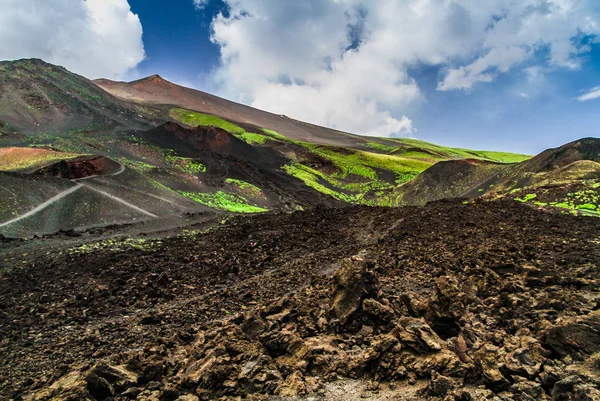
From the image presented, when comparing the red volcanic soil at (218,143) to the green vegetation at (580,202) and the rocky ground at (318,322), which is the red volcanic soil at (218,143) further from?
the green vegetation at (580,202)

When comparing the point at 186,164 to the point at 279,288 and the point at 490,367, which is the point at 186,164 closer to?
the point at 279,288

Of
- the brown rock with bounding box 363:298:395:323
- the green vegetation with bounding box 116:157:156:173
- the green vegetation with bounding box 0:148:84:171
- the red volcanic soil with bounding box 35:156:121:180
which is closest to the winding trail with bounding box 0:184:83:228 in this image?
the red volcanic soil with bounding box 35:156:121:180

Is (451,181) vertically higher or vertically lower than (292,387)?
higher

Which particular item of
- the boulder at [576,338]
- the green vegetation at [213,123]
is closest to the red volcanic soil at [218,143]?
the green vegetation at [213,123]

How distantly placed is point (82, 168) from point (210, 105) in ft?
319

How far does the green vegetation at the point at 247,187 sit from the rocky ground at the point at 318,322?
20.3 metres

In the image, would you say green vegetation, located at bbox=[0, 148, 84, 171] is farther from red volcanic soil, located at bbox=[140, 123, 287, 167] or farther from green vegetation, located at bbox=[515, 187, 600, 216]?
green vegetation, located at bbox=[515, 187, 600, 216]

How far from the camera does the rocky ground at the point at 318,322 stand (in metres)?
5.41

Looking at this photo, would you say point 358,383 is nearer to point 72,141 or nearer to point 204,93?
point 72,141

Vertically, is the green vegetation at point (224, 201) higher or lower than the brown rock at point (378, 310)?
lower

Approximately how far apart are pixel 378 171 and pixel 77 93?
2135 inches

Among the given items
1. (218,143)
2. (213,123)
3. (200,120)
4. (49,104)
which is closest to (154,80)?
(200,120)

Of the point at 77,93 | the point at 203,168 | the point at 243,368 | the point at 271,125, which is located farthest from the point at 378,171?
the point at 271,125

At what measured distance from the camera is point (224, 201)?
33.3 metres
